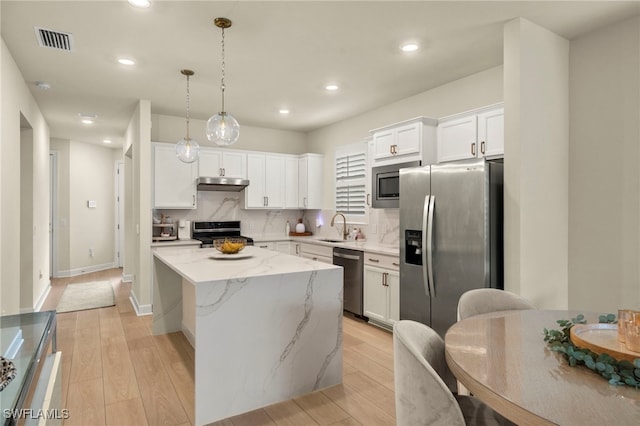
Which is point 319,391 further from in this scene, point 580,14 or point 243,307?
point 580,14

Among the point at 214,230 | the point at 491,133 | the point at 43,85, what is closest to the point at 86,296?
the point at 214,230

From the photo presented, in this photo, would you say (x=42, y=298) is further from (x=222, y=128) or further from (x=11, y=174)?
(x=222, y=128)

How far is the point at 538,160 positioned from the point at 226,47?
2.66m

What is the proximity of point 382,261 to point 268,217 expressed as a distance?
8.78 feet

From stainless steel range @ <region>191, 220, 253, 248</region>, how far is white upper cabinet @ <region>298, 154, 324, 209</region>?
1.11 m

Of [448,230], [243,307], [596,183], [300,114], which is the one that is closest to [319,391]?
[243,307]

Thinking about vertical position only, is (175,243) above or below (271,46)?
below

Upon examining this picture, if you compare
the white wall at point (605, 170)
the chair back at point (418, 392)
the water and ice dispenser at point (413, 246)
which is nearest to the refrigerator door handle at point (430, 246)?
the water and ice dispenser at point (413, 246)

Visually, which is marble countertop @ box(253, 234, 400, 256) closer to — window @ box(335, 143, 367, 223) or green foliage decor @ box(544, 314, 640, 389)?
window @ box(335, 143, 367, 223)

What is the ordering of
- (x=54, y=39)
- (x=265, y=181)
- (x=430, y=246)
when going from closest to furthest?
1. (x=54, y=39)
2. (x=430, y=246)
3. (x=265, y=181)

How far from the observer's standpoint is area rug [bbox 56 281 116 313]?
198 inches

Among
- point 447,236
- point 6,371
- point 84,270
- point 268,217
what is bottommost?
point 84,270

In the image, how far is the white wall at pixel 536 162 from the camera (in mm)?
2762

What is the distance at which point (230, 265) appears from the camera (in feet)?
9.28
